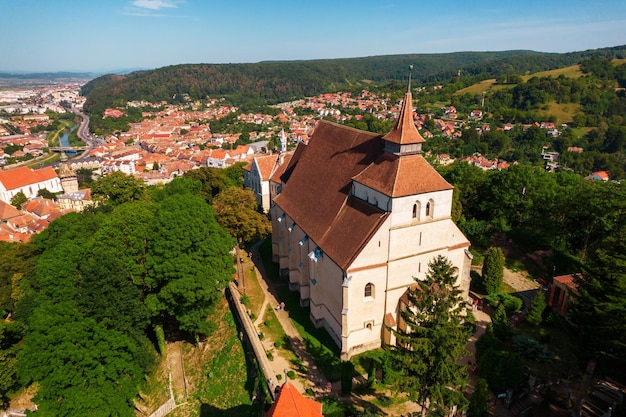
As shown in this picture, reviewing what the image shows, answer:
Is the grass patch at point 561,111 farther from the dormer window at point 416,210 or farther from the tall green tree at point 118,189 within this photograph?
the tall green tree at point 118,189

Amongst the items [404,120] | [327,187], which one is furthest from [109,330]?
[404,120]

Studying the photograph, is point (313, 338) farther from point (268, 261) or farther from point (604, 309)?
point (604, 309)

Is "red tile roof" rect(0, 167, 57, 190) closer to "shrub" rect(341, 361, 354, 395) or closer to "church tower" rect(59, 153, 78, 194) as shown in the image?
"church tower" rect(59, 153, 78, 194)

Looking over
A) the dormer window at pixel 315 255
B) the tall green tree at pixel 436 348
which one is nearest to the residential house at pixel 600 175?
the dormer window at pixel 315 255

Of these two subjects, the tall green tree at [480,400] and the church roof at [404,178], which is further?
the church roof at [404,178]

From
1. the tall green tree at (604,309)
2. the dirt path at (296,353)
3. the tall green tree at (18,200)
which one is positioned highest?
the tall green tree at (604,309)

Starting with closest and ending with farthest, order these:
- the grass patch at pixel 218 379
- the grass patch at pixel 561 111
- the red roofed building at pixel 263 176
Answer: the grass patch at pixel 218 379 < the red roofed building at pixel 263 176 < the grass patch at pixel 561 111

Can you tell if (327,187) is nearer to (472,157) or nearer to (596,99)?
(472,157)
